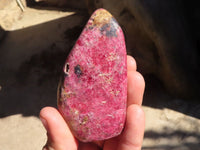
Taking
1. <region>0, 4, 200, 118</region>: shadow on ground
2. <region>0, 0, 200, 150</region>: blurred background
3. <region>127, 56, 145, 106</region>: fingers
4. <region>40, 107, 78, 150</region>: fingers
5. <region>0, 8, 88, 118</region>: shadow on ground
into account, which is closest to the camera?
<region>40, 107, 78, 150</region>: fingers

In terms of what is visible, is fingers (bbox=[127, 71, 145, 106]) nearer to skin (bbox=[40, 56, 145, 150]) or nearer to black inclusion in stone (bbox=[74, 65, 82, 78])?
skin (bbox=[40, 56, 145, 150])

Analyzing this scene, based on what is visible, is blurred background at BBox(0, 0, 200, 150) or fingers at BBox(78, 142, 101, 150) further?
blurred background at BBox(0, 0, 200, 150)

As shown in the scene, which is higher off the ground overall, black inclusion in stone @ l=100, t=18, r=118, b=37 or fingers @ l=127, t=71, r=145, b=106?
black inclusion in stone @ l=100, t=18, r=118, b=37

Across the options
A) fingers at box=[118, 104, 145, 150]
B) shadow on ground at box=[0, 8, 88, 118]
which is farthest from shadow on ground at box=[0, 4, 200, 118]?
fingers at box=[118, 104, 145, 150]

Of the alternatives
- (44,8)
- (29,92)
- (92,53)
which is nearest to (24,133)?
(29,92)

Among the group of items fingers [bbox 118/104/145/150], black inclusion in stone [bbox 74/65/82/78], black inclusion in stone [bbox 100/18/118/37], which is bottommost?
fingers [bbox 118/104/145/150]

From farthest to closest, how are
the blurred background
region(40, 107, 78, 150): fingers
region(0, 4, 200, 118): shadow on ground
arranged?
region(0, 4, 200, 118): shadow on ground, the blurred background, region(40, 107, 78, 150): fingers

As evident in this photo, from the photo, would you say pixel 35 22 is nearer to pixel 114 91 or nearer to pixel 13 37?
pixel 13 37
